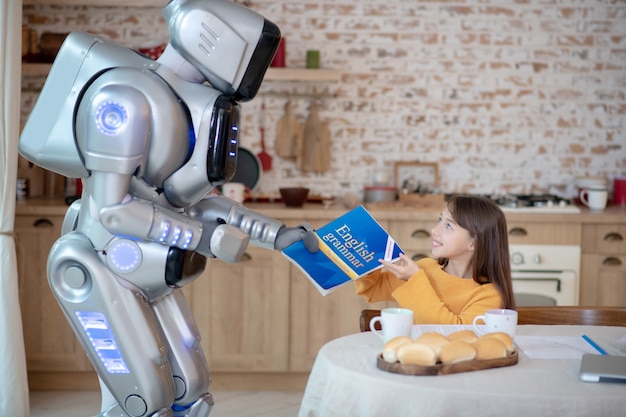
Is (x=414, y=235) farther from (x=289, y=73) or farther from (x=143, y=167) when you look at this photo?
(x=143, y=167)

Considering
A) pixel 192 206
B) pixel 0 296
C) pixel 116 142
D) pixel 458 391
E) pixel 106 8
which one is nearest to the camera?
pixel 458 391

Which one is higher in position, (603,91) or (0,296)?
(603,91)

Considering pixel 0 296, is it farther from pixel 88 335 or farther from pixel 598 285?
pixel 598 285

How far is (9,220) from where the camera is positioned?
11.6 feet

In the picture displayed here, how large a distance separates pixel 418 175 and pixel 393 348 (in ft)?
10.3

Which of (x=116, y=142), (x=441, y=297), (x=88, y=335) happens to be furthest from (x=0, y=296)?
(x=441, y=297)

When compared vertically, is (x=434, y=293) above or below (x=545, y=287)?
above

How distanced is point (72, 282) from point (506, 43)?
11.1 ft

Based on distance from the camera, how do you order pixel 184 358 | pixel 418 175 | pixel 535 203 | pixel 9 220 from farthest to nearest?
pixel 418 175 → pixel 535 203 → pixel 9 220 → pixel 184 358

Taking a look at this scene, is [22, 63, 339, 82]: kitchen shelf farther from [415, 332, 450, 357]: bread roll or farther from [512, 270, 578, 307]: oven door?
[415, 332, 450, 357]: bread roll

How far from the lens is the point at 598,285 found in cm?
439

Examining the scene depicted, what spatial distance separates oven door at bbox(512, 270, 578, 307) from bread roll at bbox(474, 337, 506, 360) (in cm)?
247

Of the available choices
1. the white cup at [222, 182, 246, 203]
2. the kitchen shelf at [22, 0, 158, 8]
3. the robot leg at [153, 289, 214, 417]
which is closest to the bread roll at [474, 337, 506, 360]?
the robot leg at [153, 289, 214, 417]

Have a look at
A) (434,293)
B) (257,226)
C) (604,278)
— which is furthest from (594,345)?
(604,278)
